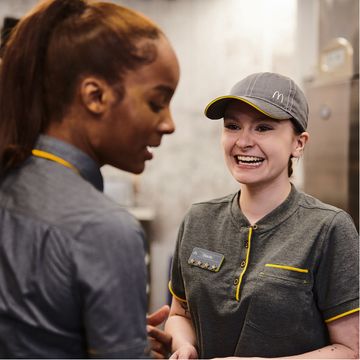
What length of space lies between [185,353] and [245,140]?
0.57 m

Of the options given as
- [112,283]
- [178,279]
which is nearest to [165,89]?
[112,283]

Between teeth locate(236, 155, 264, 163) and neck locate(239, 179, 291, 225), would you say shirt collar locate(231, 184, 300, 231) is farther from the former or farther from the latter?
teeth locate(236, 155, 264, 163)

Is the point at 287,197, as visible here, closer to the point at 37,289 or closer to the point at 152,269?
the point at 37,289

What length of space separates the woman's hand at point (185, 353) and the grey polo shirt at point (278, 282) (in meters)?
0.03

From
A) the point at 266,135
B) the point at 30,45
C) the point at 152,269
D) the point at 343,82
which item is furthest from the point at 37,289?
the point at 152,269

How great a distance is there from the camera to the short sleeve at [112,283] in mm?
663

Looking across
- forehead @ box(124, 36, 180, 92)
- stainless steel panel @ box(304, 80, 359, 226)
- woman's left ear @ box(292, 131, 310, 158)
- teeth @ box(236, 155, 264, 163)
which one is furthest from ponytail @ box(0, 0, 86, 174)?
stainless steel panel @ box(304, 80, 359, 226)

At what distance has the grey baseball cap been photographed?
119cm

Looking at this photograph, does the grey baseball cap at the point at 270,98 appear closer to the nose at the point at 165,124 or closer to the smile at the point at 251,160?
the smile at the point at 251,160

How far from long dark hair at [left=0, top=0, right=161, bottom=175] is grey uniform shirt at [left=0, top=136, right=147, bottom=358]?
0.09 m

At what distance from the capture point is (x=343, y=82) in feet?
8.50

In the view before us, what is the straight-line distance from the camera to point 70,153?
74cm

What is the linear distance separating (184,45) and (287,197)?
3.02 m

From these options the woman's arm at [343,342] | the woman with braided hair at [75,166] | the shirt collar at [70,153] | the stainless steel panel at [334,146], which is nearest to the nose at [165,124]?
the woman with braided hair at [75,166]
